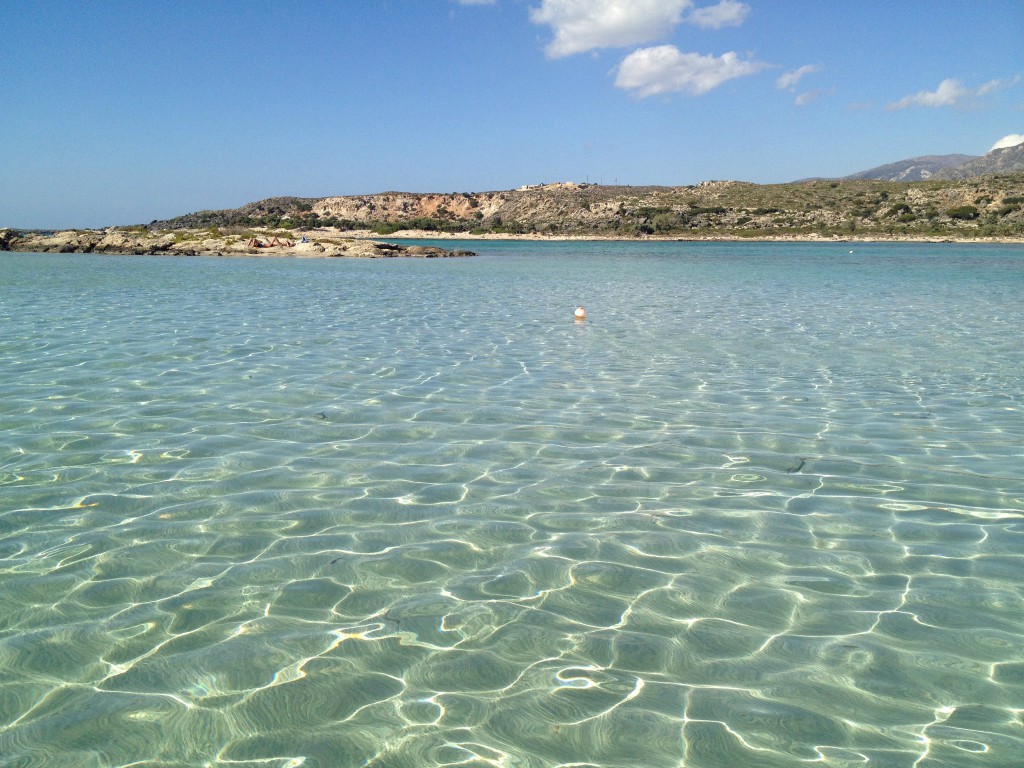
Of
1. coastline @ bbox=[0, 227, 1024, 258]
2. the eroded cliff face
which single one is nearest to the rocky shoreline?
coastline @ bbox=[0, 227, 1024, 258]

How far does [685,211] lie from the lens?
313 feet

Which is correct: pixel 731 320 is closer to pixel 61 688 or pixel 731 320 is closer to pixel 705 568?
pixel 705 568

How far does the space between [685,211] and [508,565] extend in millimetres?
96186

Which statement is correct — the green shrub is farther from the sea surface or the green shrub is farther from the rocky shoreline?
the sea surface

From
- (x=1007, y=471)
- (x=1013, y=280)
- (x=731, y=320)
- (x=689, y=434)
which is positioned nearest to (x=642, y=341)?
(x=731, y=320)

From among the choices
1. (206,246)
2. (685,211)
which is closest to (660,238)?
(685,211)

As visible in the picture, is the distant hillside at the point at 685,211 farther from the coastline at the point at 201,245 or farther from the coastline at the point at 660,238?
the coastline at the point at 201,245

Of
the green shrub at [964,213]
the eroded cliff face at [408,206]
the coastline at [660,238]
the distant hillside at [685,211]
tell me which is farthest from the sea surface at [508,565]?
the eroded cliff face at [408,206]

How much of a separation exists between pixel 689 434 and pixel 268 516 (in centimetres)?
369

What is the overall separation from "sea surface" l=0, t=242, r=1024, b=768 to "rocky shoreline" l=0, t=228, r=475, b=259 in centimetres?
3893

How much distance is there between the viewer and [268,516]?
4.93 metres

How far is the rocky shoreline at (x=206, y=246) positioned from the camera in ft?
157

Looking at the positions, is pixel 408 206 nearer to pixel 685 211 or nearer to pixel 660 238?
pixel 685 211

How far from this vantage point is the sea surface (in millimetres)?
2908
